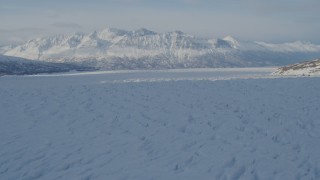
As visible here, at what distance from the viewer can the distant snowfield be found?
12555 millimetres

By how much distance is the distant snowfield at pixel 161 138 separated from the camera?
1255 cm

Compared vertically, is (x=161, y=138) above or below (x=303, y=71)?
below

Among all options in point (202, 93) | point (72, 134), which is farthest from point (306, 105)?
point (72, 134)

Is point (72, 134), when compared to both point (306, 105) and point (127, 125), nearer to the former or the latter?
point (127, 125)

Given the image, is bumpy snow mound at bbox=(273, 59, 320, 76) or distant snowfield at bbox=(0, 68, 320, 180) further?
bumpy snow mound at bbox=(273, 59, 320, 76)

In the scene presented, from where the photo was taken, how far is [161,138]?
15898 millimetres

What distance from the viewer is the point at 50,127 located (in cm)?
1806

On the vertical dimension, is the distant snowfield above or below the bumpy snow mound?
below

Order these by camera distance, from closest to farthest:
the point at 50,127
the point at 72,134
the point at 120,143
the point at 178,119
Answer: the point at 120,143, the point at 72,134, the point at 50,127, the point at 178,119

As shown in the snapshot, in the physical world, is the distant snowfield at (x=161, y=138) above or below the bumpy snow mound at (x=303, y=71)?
below

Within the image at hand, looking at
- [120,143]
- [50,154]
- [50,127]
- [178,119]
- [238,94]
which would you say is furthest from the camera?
[238,94]

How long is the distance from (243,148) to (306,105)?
33.6 ft

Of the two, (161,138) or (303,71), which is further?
(303,71)

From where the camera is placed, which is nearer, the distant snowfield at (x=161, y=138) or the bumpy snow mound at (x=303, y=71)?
the distant snowfield at (x=161, y=138)
